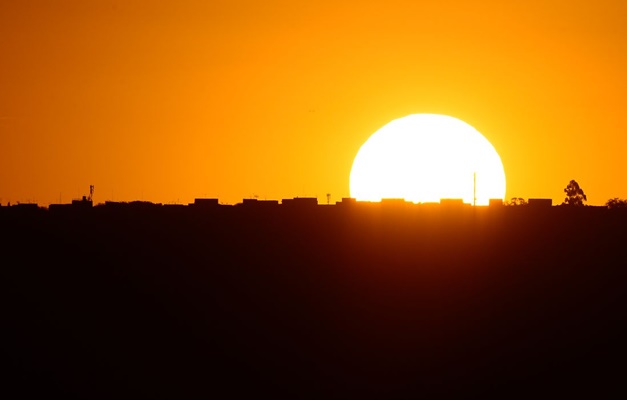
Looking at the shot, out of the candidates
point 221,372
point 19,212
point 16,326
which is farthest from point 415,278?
point 19,212

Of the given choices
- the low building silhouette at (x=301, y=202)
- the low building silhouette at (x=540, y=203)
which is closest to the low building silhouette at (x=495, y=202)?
the low building silhouette at (x=540, y=203)

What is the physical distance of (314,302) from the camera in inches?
2945

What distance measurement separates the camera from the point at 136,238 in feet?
281

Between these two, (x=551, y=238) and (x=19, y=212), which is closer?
(x=551, y=238)

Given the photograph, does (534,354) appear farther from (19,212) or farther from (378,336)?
(19,212)

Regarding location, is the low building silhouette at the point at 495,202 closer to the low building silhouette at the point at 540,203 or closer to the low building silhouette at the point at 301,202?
the low building silhouette at the point at 540,203

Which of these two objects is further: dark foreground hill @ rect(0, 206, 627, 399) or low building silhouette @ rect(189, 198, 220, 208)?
low building silhouette @ rect(189, 198, 220, 208)

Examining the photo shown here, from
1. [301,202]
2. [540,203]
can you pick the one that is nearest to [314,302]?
[301,202]

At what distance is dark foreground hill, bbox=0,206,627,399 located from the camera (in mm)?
63844

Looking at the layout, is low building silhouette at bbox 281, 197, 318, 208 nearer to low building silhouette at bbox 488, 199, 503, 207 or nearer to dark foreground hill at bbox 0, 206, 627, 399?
dark foreground hill at bbox 0, 206, 627, 399

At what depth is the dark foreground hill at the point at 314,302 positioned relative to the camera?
63.8 m

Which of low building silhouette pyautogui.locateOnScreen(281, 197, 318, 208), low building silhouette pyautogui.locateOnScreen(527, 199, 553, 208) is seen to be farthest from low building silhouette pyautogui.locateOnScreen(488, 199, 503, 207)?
low building silhouette pyautogui.locateOnScreen(281, 197, 318, 208)

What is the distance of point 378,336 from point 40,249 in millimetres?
27188

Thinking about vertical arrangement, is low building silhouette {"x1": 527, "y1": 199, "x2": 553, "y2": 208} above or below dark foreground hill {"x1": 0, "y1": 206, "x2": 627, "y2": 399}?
above
